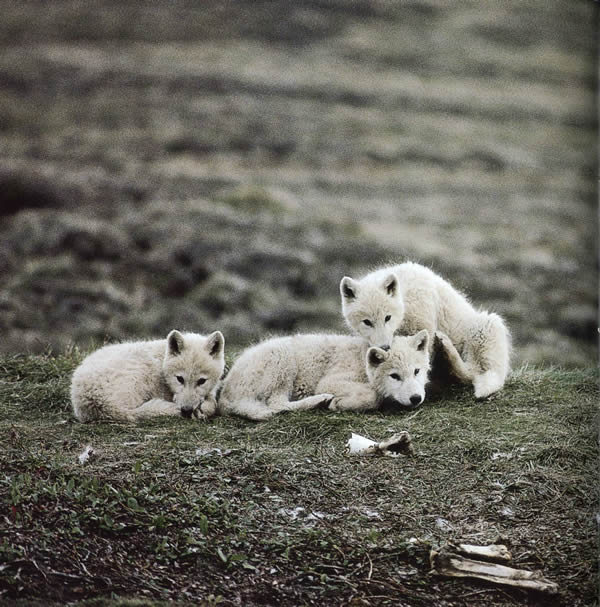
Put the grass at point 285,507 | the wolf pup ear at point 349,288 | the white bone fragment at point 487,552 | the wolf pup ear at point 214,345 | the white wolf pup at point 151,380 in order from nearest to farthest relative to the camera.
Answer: the grass at point 285,507
the white bone fragment at point 487,552
the white wolf pup at point 151,380
the wolf pup ear at point 214,345
the wolf pup ear at point 349,288

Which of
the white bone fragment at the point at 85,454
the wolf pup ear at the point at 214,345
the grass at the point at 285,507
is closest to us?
the grass at the point at 285,507

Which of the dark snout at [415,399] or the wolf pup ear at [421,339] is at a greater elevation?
the wolf pup ear at [421,339]

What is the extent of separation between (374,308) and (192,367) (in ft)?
4.92

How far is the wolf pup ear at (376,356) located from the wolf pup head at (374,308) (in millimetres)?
121

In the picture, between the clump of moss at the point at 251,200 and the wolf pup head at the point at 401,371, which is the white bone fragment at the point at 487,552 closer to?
the wolf pup head at the point at 401,371

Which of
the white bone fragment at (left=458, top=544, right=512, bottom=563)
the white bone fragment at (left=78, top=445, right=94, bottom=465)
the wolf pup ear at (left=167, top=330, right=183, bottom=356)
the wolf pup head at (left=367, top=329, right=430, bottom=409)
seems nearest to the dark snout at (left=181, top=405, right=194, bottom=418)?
the wolf pup ear at (left=167, top=330, right=183, bottom=356)

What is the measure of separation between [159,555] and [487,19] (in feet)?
49.8

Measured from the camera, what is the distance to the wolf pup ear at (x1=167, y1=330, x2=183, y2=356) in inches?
261

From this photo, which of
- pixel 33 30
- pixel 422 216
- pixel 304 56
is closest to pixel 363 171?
pixel 422 216

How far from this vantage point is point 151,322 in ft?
54.6

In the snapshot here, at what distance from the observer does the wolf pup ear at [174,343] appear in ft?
21.8

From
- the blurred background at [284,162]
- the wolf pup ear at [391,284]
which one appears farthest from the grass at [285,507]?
Answer: the blurred background at [284,162]

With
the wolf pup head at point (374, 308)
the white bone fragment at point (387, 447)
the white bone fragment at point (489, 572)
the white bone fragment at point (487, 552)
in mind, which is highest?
the wolf pup head at point (374, 308)

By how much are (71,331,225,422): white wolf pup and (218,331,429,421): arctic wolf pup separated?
9.6 inches
